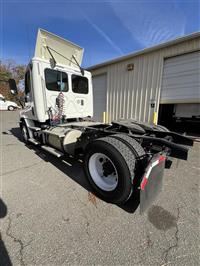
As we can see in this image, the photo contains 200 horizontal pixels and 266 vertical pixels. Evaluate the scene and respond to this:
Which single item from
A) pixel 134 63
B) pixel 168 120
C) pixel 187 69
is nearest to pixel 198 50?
pixel 187 69

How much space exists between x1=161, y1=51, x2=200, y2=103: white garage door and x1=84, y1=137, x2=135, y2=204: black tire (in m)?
5.79

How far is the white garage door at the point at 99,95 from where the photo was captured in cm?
996

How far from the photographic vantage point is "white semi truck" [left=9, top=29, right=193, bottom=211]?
2.11 m

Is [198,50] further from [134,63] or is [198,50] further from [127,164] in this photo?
[127,164]

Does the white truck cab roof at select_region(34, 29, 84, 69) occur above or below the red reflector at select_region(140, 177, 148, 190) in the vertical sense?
above

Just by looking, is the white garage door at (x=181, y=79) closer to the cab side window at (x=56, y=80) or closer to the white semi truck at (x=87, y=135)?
the white semi truck at (x=87, y=135)

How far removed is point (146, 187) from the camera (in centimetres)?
187

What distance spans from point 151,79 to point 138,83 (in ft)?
2.38

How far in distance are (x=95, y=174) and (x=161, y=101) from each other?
6024 mm

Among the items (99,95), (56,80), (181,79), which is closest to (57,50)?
(56,80)

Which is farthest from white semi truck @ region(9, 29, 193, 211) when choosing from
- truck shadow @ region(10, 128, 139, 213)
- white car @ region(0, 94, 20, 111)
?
→ white car @ region(0, 94, 20, 111)

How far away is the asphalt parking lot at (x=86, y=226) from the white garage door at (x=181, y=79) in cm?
476

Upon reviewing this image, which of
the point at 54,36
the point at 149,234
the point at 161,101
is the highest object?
the point at 54,36

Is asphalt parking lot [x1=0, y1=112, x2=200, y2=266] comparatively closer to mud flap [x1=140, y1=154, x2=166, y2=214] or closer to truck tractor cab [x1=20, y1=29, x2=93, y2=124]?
mud flap [x1=140, y1=154, x2=166, y2=214]
